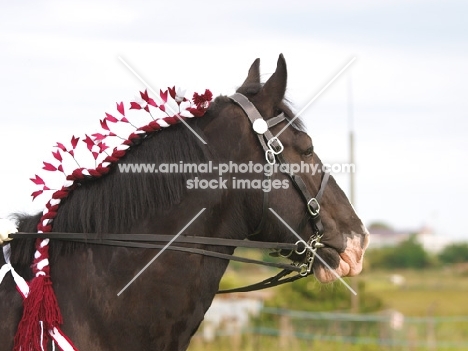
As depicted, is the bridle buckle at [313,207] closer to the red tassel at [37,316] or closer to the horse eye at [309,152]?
the horse eye at [309,152]

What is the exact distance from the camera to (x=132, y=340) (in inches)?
155

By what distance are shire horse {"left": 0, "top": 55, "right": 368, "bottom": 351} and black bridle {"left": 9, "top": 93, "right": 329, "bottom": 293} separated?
0.02 m

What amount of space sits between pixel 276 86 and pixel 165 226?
3.42 ft

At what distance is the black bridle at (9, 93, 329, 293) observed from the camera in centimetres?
400

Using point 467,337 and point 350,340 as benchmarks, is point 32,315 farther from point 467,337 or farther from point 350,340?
point 467,337

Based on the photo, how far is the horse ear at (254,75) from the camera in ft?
14.8

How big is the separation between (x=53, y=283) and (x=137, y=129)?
992 mm

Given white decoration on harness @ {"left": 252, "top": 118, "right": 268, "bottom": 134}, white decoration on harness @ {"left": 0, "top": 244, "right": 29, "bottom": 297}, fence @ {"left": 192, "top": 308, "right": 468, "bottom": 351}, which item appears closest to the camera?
white decoration on harness @ {"left": 0, "top": 244, "right": 29, "bottom": 297}

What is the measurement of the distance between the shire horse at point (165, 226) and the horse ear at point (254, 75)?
0.14 metres

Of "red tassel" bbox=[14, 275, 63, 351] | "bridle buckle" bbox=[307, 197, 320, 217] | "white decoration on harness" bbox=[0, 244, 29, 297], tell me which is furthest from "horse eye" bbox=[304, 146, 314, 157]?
"white decoration on harness" bbox=[0, 244, 29, 297]

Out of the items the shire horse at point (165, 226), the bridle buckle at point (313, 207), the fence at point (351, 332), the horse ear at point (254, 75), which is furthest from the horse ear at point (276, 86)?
the fence at point (351, 332)

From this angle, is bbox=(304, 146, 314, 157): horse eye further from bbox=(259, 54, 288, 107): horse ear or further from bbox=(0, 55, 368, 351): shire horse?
bbox=(259, 54, 288, 107): horse ear

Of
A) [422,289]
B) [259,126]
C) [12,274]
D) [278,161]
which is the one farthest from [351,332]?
[422,289]

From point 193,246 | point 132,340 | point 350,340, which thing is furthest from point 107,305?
point 350,340
